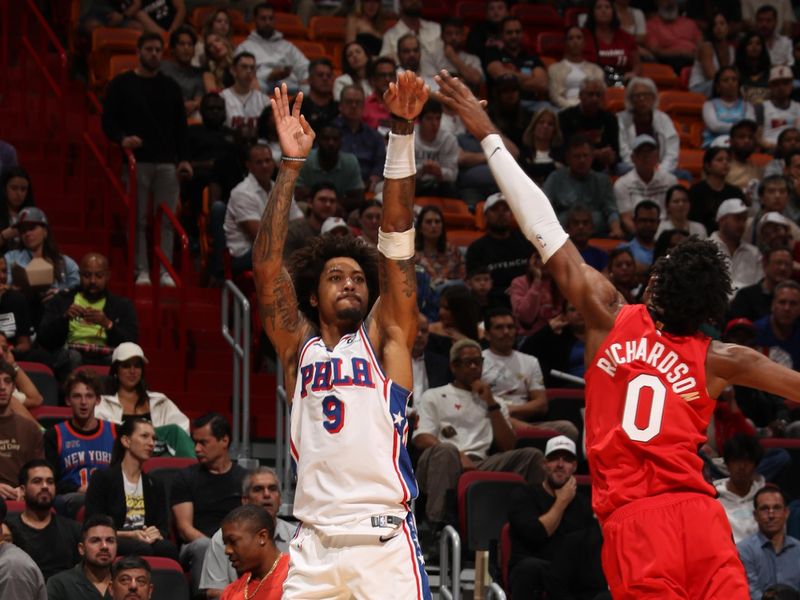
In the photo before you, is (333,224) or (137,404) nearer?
(137,404)

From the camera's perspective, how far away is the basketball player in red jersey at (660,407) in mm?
5461

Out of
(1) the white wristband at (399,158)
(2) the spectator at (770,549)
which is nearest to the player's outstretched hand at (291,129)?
(1) the white wristband at (399,158)

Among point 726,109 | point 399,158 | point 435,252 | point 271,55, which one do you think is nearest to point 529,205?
point 399,158

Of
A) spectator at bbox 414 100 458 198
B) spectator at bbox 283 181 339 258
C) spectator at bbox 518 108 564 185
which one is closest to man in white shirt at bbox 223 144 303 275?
spectator at bbox 283 181 339 258

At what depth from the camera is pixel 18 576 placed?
28.1 ft

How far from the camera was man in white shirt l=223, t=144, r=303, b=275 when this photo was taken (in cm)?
1245

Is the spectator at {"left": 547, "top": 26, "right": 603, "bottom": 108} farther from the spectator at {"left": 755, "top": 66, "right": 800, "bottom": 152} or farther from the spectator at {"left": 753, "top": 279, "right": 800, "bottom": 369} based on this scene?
the spectator at {"left": 753, "top": 279, "right": 800, "bottom": 369}

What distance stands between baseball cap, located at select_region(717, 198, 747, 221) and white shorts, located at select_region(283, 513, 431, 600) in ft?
28.4

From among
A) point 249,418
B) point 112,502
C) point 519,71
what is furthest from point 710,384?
point 519,71

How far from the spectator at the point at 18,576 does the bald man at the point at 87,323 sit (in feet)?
9.40

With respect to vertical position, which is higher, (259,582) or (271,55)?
(271,55)

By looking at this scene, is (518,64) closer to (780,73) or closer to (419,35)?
(419,35)

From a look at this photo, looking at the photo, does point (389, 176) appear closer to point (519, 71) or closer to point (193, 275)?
point (193, 275)

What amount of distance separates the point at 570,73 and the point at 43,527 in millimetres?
9034
